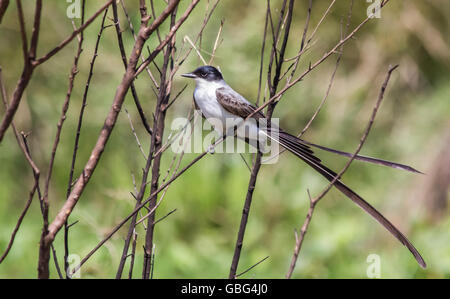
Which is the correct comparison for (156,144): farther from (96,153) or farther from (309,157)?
(309,157)

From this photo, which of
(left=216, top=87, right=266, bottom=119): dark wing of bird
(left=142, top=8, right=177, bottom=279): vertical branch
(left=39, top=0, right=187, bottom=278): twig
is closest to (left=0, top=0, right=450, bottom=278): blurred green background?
(left=216, top=87, right=266, bottom=119): dark wing of bird

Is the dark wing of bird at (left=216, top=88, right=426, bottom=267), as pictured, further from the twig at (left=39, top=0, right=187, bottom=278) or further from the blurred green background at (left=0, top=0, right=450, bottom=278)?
the blurred green background at (left=0, top=0, right=450, bottom=278)

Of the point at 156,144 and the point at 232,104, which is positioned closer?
the point at 156,144

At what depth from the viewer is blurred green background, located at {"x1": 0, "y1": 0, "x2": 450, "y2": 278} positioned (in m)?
4.81

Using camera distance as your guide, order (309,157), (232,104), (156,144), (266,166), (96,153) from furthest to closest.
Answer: (266,166) < (232,104) < (309,157) < (156,144) < (96,153)

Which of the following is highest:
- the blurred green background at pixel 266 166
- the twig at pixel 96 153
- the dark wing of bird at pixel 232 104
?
the blurred green background at pixel 266 166

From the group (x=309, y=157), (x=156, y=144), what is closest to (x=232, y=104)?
(x=309, y=157)

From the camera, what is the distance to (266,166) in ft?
18.8

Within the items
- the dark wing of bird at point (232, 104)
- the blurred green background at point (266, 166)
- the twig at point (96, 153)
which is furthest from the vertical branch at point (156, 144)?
the blurred green background at point (266, 166)

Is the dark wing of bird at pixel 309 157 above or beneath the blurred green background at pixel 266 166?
beneath

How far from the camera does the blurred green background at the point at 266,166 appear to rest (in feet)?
15.8

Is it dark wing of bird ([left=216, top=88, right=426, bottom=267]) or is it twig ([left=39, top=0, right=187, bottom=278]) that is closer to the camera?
twig ([left=39, top=0, right=187, bottom=278])

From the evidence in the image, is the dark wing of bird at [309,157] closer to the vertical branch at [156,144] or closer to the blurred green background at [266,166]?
the vertical branch at [156,144]

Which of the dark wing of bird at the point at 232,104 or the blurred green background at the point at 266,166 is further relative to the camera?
the blurred green background at the point at 266,166
